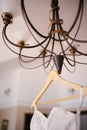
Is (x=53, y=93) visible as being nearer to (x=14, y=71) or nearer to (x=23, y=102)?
(x=23, y=102)

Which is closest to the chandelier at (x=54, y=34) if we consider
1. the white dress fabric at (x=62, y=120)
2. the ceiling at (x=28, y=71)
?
the ceiling at (x=28, y=71)

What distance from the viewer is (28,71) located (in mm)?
3289

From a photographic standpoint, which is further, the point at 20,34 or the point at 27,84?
the point at 27,84

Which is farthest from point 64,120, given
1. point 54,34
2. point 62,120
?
point 54,34

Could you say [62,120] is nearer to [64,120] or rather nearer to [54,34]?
[64,120]

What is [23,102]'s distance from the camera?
318cm

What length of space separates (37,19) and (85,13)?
39cm

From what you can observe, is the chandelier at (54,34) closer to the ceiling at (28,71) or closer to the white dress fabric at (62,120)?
the ceiling at (28,71)

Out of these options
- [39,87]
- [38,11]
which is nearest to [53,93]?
[39,87]

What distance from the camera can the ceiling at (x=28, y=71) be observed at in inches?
49.3

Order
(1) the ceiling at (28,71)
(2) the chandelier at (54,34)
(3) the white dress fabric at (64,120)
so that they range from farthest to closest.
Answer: (1) the ceiling at (28,71) < (2) the chandelier at (54,34) < (3) the white dress fabric at (64,120)

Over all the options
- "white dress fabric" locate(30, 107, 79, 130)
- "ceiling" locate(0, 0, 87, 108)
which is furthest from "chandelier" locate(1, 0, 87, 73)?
"white dress fabric" locate(30, 107, 79, 130)

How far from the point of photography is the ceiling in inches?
49.3

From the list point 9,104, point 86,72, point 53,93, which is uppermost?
point 86,72
